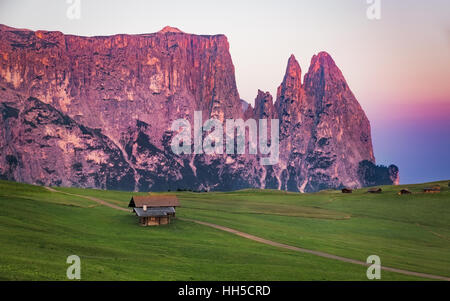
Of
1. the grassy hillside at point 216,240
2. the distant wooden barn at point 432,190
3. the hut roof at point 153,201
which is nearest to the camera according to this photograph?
the grassy hillside at point 216,240

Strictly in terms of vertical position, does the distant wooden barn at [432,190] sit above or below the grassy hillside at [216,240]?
above

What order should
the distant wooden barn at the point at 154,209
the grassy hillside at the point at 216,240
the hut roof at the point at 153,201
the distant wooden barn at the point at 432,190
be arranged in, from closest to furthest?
the grassy hillside at the point at 216,240
the distant wooden barn at the point at 154,209
the hut roof at the point at 153,201
the distant wooden barn at the point at 432,190

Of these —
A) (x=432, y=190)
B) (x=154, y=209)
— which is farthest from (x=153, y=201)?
(x=432, y=190)

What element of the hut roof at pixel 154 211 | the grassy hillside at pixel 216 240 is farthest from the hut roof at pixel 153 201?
the grassy hillside at pixel 216 240

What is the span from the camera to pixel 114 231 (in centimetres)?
7069

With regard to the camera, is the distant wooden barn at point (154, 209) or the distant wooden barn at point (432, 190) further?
the distant wooden barn at point (432, 190)

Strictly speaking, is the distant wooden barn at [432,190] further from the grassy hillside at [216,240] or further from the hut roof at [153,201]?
the hut roof at [153,201]

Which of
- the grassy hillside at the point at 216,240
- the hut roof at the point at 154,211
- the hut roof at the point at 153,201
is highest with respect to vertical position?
the hut roof at the point at 153,201

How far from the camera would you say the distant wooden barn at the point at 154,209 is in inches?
3174

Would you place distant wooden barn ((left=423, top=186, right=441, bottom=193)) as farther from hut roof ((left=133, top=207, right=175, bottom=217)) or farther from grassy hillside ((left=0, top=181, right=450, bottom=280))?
hut roof ((left=133, top=207, right=175, bottom=217))

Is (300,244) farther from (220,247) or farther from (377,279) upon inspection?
(377,279)

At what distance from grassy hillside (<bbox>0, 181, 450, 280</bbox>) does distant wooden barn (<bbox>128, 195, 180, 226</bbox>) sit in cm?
220

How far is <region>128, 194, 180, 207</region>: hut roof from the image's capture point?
277ft
